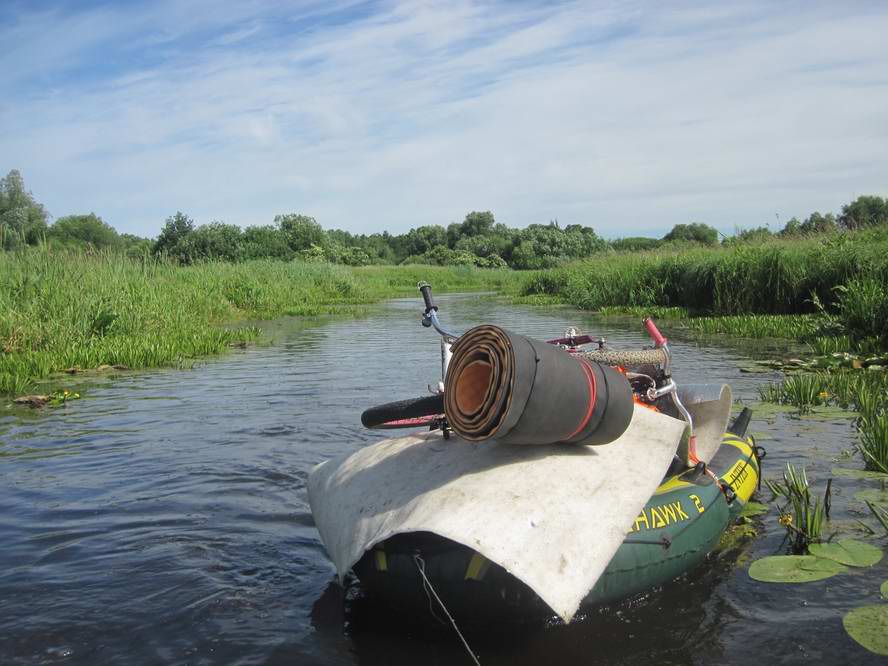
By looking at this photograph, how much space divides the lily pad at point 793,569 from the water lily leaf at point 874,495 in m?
1.06

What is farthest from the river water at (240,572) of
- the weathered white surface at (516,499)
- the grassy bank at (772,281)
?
the grassy bank at (772,281)

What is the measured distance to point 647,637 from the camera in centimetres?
384

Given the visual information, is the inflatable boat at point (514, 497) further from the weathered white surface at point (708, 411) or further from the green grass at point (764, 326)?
the green grass at point (764, 326)

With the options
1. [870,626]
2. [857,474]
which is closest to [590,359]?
[870,626]

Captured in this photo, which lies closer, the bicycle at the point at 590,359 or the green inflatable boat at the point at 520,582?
the green inflatable boat at the point at 520,582

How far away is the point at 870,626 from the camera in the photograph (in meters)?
3.71

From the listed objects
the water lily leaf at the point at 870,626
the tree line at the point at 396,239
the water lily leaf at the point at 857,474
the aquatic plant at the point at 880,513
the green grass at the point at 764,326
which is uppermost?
the tree line at the point at 396,239

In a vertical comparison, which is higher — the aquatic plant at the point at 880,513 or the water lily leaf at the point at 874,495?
the aquatic plant at the point at 880,513

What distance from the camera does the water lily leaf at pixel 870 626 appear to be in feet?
11.7

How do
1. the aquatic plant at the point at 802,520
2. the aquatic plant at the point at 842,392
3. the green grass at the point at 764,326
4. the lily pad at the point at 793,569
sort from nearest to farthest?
the lily pad at the point at 793,569, the aquatic plant at the point at 802,520, the aquatic plant at the point at 842,392, the green grass at the point at 764,326

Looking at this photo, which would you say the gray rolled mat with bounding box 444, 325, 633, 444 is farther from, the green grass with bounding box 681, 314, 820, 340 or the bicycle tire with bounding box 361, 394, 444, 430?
the green grass with bounding box 681, 314, 820, 340

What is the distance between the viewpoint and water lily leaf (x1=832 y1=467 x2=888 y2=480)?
5.73 metres

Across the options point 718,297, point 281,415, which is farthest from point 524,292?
point 281,415

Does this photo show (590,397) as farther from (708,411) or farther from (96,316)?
(96,316)
